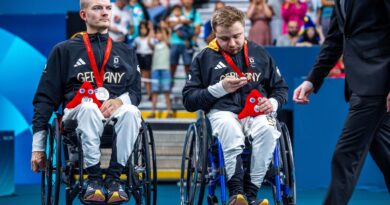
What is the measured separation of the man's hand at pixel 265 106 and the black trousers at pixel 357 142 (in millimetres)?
1490

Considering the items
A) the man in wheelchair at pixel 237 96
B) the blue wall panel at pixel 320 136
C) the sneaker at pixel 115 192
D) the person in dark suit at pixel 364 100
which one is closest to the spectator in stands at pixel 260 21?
the blue wall panel at pixel 320 136

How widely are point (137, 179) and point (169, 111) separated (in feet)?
17.8

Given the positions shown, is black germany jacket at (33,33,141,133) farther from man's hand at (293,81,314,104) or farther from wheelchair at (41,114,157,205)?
man's hand at (293,81,314,104)

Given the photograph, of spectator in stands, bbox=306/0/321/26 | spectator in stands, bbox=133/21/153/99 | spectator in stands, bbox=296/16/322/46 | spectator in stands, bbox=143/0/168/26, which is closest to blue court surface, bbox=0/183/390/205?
spectator in stands, bbox=296/16/322/46

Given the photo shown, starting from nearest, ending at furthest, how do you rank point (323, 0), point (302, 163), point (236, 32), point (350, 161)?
1. point (350, 161)
2. point (236, 32)
3. point (302, 163)
4. point (323, 0)

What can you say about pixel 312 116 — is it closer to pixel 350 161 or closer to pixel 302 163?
pixel 302 163

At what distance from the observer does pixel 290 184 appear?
6211 mm

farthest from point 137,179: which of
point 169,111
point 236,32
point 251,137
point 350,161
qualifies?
point 169,111

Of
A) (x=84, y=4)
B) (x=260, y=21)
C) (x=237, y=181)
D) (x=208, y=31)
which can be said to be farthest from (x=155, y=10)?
(x=237, y=181)

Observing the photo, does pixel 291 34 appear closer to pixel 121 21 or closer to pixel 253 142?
pixel 121 21

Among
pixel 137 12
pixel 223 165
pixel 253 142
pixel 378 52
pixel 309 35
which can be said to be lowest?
pixel 223 165

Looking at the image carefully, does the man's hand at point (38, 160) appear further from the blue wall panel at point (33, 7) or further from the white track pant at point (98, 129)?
the blue wall panel at point (33, 7)

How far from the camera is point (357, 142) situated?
191 inches

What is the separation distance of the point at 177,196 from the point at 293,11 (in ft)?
15.9
